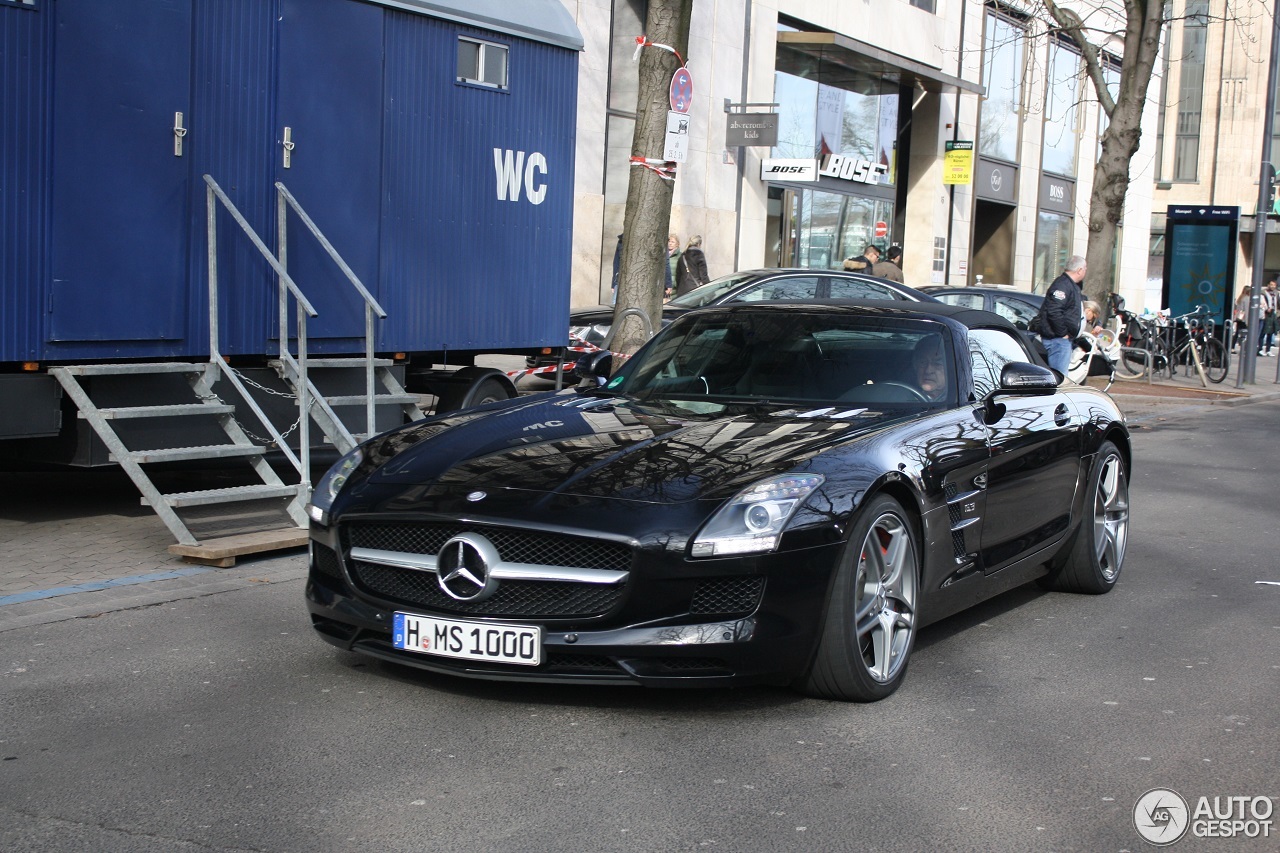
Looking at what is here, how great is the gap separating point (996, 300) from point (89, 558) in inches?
554

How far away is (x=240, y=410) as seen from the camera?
8.93 meters

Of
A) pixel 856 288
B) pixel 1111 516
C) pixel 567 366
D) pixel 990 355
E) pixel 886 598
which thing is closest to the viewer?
pixel 886 598

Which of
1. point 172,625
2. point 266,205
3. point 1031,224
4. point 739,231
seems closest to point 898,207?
point 1031,224

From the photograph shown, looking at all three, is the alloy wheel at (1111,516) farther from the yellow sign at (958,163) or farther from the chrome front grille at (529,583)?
the yellow sign at (958,163)

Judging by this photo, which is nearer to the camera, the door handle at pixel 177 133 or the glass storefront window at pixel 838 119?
the door handle at pixel 177 133

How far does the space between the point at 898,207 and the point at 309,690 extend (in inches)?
1191

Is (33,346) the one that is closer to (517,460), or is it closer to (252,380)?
(252,380)

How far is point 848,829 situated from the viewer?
391 centimetres

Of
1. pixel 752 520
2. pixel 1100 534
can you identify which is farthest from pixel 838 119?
pixel 752 520

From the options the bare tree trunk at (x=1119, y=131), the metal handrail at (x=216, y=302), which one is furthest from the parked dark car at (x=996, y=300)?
the metal handrail at (x=216, y=302)

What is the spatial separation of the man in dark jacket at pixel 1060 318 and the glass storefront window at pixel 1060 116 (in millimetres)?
23606

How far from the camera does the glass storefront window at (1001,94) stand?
Answer: 1398 inches

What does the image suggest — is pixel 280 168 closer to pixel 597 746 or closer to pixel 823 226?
pixel 597 746

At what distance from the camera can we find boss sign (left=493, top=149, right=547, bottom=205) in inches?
422
